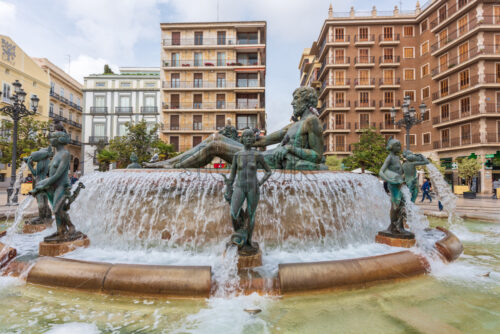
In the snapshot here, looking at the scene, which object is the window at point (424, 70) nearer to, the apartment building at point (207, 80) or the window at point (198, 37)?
the apartment building at point (207, 80)

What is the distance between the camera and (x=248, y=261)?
3.29 m

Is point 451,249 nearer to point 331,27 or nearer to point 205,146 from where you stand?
point 205,146

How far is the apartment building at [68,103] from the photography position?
39656mm

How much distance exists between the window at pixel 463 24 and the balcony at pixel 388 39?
6.92m

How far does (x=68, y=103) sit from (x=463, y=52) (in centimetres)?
5230

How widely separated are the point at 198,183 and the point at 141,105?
4256cm

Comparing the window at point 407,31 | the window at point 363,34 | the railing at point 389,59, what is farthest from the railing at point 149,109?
the window at point 407,31

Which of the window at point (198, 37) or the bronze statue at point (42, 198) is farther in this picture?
the window at point (198, 37)

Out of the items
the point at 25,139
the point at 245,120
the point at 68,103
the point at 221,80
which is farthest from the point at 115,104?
the point at 245,120

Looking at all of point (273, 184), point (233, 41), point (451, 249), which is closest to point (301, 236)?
point (273, 184)

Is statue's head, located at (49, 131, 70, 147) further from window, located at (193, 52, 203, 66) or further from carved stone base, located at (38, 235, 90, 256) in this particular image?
window, located at (193, 52, 203, 66)

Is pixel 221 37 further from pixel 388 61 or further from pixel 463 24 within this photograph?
pixel 463 24

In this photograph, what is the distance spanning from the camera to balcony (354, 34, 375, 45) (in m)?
36.8

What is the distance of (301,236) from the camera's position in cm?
438
